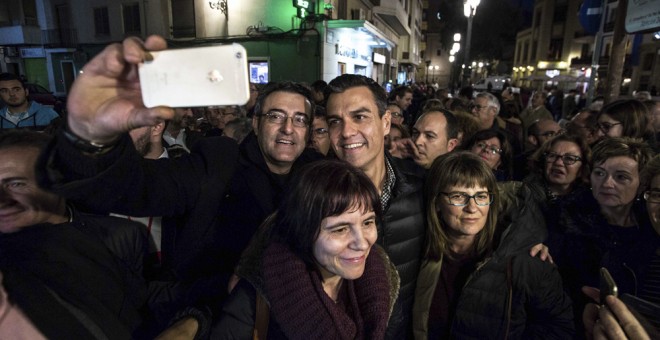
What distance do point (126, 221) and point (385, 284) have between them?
4.85 ft

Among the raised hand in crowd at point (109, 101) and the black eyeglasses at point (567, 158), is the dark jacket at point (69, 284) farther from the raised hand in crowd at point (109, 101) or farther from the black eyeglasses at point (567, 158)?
the black eyeglasses at point (567, 158)

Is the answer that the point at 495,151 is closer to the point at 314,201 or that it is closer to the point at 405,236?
the point at 405,236

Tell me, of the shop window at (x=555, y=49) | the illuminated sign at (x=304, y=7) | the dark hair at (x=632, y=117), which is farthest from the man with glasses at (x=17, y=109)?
the shop window at (x=555, y=49)

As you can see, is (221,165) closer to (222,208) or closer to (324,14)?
(222,208)

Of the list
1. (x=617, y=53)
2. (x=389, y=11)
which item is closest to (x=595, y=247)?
(x=617, y=53)

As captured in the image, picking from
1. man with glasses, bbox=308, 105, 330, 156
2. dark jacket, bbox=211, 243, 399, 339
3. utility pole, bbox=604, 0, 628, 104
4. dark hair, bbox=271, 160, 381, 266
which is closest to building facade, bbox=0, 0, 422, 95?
utility pole, bbox=604, 0, 628, 104

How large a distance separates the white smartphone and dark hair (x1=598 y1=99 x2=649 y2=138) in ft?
14.7

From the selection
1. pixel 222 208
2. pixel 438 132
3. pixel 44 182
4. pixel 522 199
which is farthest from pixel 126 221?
pixel 438 132

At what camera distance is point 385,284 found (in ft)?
5.64

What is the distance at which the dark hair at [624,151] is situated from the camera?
248cm

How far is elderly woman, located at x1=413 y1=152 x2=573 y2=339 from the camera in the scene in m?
2.05

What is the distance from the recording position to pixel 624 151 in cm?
252

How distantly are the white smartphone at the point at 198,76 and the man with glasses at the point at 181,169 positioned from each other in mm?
55

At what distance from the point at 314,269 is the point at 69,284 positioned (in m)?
0.91
